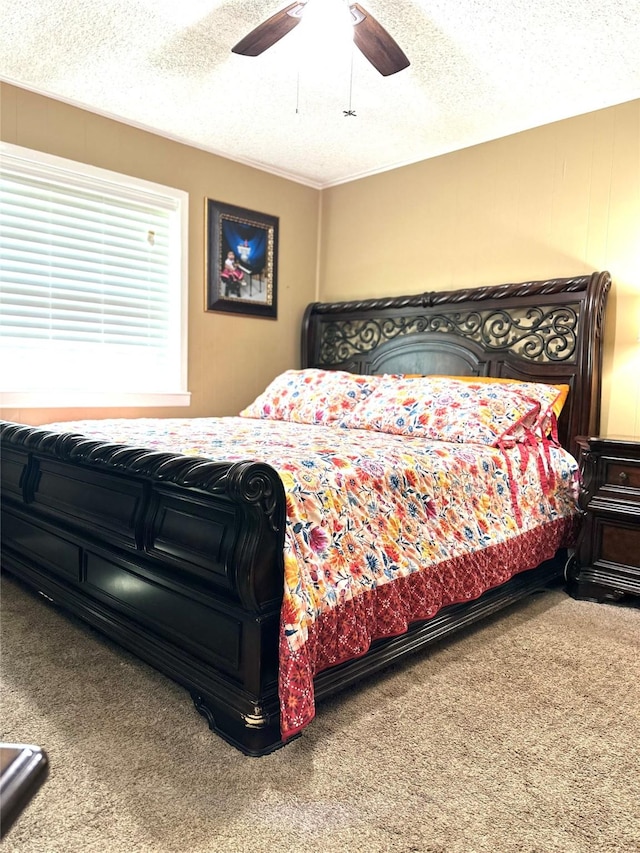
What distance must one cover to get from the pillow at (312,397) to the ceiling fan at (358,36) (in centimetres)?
164

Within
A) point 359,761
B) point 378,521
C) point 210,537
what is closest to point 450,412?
point 378,521

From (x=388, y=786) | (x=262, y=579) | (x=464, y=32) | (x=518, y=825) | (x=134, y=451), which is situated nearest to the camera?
(x=518, y=825)

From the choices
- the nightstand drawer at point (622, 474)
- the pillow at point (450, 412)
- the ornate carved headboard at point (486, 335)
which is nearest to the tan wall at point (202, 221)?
the ornate carved headboard at point (486, 335)

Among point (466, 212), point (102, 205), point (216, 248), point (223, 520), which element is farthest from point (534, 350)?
point (102, 205)

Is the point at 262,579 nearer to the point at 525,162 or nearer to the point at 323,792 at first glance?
the point at 323,792

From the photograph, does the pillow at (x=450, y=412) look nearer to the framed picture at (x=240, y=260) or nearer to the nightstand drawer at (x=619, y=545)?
the nightstand drawer at (x=619, y=545)

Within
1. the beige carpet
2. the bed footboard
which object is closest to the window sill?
the bed footboard

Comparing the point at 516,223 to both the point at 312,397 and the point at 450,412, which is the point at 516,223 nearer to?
the point at 450,412

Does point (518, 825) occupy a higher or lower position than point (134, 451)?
lower

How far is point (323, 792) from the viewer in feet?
4.84

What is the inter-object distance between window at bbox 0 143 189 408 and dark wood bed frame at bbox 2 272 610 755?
83cm

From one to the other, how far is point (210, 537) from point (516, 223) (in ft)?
9.30

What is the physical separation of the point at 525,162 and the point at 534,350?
112 cm

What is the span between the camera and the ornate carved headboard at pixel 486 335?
3188 millimetres
